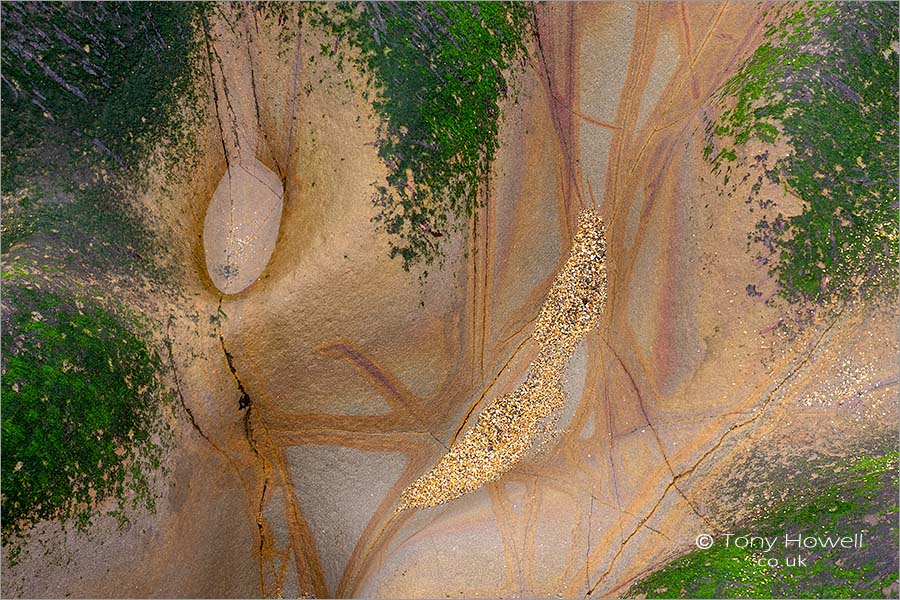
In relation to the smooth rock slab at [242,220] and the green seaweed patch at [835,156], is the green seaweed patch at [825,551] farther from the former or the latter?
the smooth rock slab at [242,220]

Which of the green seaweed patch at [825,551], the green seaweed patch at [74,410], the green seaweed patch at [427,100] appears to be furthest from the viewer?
the green seaweed patch at [825,551]

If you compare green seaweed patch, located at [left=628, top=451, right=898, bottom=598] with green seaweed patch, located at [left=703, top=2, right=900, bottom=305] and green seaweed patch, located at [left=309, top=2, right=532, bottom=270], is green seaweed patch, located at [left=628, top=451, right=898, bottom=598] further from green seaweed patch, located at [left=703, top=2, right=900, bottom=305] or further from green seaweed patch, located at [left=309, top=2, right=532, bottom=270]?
green seaweed patch, located at [left=309, top=2, right=532, bottom=270]

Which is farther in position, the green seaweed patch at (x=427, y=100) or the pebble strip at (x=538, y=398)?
the pebble strip at (x=538, y=398)

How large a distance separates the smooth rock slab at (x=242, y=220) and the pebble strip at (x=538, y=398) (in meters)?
2.32

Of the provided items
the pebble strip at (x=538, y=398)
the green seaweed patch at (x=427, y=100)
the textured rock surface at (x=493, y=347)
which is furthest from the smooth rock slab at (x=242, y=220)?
the pebble strip at (x=538, y=398)

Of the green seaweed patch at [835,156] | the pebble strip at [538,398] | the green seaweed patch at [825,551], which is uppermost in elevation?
the green seaweed patch at [835,156]

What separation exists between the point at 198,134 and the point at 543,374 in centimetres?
347

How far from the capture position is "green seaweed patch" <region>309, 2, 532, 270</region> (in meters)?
4.52

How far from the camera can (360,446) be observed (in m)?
4.96

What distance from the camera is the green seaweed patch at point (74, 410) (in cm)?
391

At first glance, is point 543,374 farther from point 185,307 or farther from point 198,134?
point 198,134

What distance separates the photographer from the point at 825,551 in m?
4.68

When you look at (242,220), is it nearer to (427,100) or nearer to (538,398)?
(427,100)

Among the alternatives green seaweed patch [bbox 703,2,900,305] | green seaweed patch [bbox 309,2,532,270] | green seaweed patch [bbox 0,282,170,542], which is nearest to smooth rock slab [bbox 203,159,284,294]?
green seaweed patch [bbox 0,282,170,542]
